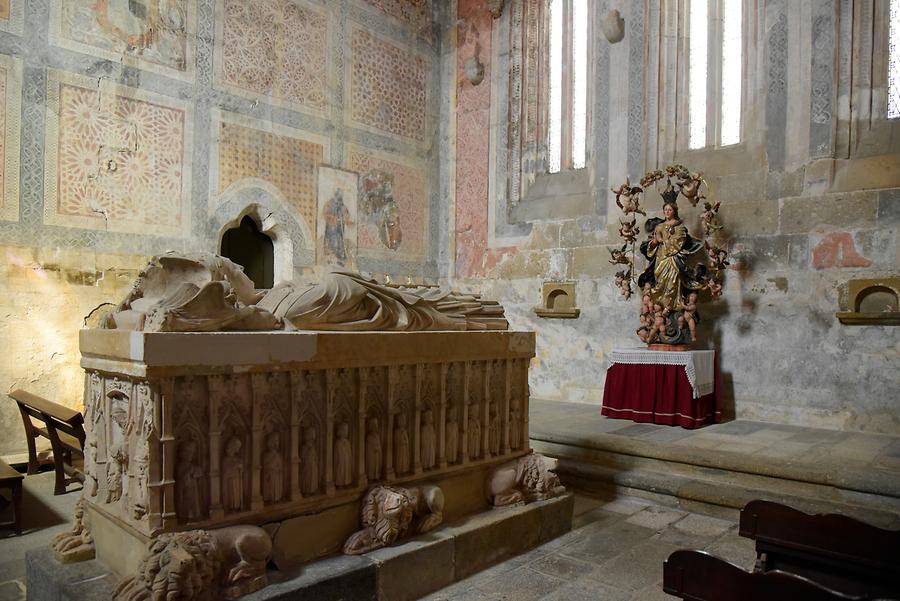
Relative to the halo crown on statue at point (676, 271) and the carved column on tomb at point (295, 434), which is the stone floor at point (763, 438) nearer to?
the halo crown on statue at point (676, 271)

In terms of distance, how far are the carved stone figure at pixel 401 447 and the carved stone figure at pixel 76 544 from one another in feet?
4.42

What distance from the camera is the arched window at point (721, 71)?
272 inches

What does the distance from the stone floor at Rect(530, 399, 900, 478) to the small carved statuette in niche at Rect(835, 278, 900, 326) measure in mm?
1023

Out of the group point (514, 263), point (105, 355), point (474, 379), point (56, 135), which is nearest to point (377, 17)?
point (514, 263)

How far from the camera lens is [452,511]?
3.30 metres

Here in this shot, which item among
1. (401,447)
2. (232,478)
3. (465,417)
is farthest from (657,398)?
(232,478)

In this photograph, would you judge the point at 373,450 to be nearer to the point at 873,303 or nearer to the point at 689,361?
the point at 689,361

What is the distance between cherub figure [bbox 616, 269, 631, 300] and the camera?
22.3 ft

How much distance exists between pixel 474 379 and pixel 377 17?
6.79 meters

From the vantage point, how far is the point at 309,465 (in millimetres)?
2699

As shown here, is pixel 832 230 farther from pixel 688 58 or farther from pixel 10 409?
pixel 10 409

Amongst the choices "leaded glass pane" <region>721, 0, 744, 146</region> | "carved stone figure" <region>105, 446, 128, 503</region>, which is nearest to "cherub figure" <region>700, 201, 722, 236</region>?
"leaded glass pane" <region>721, 0, 744, 146</region>

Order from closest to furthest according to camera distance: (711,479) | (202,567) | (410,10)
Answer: (202,567)
(711,479)
(410,10)

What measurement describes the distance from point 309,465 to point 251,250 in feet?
17.4
